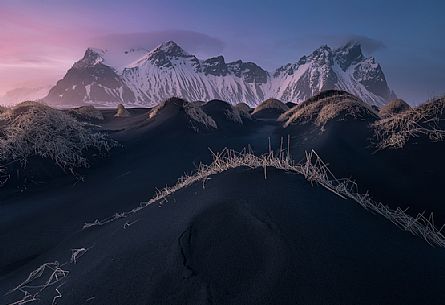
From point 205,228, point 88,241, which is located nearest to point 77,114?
point 88,241

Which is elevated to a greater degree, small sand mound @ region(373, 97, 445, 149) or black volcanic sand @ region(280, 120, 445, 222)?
small sand mound @ region(373, 97, 445, 149)

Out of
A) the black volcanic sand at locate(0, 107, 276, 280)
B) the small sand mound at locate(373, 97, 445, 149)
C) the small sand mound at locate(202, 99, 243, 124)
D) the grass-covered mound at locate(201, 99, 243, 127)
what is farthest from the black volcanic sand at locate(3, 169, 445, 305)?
the small sand mound at locate(202, 99, 243, 124)

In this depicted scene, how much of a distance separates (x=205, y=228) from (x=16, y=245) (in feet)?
13.9

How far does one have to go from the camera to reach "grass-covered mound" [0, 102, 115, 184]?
1147cm

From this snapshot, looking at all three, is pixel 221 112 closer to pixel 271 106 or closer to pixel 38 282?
pixel 271 106

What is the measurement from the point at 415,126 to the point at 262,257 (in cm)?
883

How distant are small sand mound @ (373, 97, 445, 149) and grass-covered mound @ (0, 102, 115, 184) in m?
8.51

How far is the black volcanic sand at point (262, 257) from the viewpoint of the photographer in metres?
3.28

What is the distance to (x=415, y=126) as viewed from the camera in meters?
10.9

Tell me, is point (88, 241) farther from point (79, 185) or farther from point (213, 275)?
point (79, 185)

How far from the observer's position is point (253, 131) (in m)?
20.4

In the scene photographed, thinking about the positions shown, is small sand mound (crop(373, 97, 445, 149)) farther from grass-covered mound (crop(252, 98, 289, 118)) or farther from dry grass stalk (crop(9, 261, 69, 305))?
grass-covered mound (crop(252, 98, 289, 118))

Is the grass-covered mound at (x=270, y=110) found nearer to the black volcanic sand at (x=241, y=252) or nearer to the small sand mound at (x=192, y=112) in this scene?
the small sand mound at (x=192, y=112)

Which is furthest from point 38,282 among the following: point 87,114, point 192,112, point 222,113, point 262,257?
point 87,114
